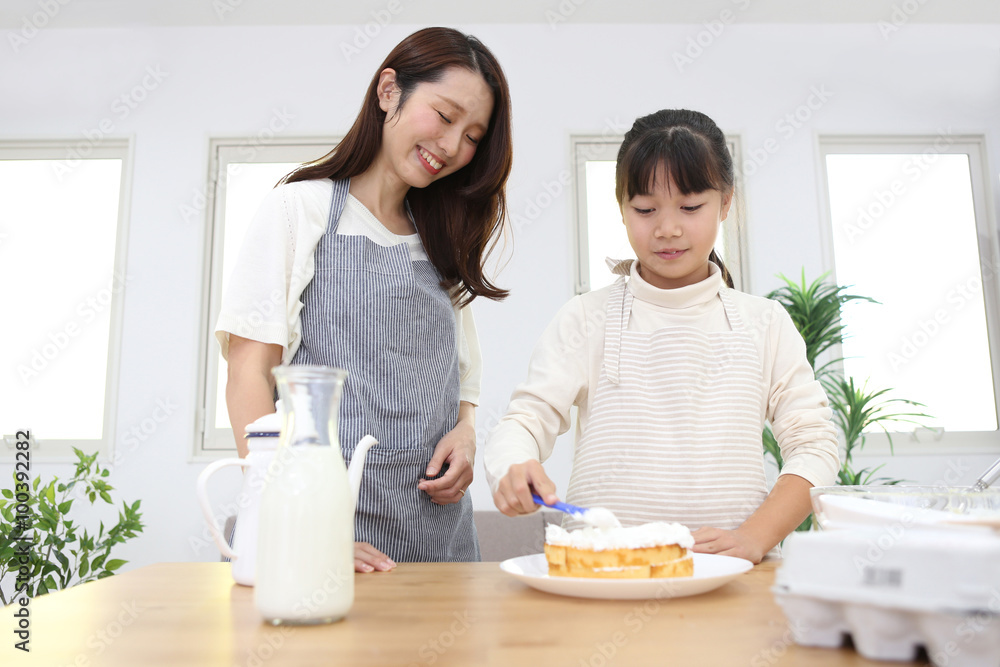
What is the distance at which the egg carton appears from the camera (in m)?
0.43

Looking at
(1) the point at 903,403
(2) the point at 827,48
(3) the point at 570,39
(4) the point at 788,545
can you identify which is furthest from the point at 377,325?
(2) the point at 827,48

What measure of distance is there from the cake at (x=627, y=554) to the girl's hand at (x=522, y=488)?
123 millimetres

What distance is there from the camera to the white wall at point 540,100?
3.69 m

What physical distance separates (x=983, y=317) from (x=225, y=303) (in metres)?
3.95

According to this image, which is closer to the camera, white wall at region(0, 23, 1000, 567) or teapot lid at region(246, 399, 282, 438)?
teapot lid at region(246, 399, 282, 438)

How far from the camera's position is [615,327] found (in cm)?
126

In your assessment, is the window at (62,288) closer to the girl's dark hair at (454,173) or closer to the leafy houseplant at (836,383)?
the girl's dark hair at (454,173)

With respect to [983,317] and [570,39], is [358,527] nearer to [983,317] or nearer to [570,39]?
[570,39]

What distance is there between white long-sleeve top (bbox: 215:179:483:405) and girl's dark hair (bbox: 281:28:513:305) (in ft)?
0.32

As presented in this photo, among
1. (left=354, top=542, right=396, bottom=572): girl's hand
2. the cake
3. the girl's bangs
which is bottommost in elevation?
(left=354, top=542, right=396, bottom=572): girl's hand

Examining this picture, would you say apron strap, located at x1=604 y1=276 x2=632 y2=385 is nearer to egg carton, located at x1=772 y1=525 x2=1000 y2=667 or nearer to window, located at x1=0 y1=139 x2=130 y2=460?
egg carton, located at x1=772 y1=525 x2=1000 y2=667

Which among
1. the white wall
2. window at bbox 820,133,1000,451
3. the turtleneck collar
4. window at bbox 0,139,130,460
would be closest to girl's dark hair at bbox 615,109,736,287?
the turtleneck collar

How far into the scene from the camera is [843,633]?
1.66 feet

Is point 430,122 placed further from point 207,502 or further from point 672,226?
point 207,502
